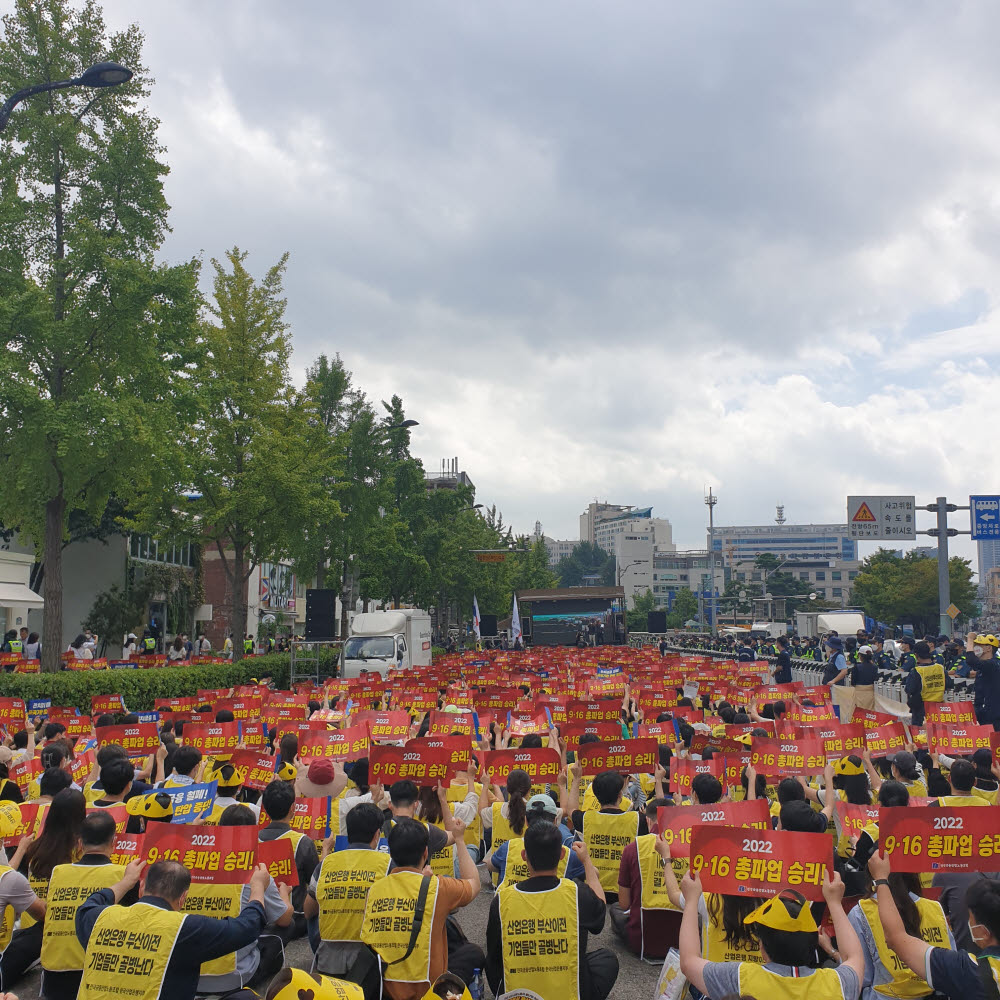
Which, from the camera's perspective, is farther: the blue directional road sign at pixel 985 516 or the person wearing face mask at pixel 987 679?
the blue directional road sign at pixel 985 516

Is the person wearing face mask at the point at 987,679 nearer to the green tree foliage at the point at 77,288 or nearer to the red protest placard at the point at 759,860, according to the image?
the red protest placard at the point at 759,860

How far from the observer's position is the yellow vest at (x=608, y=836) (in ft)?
22.8

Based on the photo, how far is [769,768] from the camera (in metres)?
9.12

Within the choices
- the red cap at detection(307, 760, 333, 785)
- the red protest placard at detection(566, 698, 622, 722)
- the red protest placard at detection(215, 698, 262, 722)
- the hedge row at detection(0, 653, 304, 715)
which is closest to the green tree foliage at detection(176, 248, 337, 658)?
the hedge row at detection(0, 653, 304, 715)

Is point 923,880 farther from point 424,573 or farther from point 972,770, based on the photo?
point 424,573

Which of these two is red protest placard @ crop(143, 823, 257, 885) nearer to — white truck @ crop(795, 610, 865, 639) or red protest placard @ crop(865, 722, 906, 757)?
red protest placard @ crop(865, 722, 906, 757)

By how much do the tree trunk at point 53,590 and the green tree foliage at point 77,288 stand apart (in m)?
0.04

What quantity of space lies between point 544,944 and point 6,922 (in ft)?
10.8

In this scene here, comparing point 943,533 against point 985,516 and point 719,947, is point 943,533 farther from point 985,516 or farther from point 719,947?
point 719,947

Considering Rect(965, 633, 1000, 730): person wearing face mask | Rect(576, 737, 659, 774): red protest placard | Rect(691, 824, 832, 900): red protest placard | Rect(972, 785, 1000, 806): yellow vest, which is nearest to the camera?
Rect(691, 824, 832, 900): red protest placard

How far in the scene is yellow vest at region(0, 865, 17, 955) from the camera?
5477 millimetres

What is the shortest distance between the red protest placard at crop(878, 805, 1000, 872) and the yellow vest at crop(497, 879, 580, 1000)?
5.41 ft

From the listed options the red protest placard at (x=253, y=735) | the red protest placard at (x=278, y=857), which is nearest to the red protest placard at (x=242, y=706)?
the red protest placard at (x=253, y=735)

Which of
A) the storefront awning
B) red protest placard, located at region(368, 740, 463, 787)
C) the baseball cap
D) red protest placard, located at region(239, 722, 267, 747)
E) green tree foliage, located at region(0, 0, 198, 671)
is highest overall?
green tree foliage, located at region(0, 0, 198, 671)
